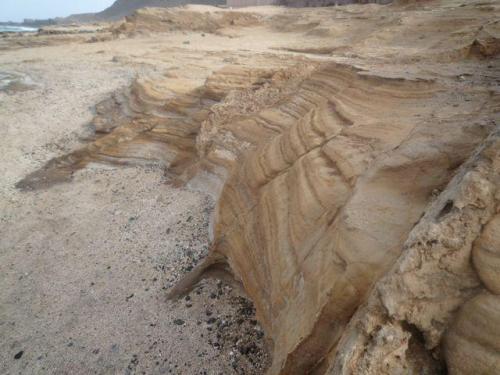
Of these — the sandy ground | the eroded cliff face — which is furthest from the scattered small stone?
the eroded cliff face

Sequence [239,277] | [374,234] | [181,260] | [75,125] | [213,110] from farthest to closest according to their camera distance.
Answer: [75,125], [213,110], [181,260], [239,277], [374,234]

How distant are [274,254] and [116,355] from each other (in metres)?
1.84

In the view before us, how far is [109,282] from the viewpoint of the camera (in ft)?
13.1

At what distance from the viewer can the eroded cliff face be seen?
140cm

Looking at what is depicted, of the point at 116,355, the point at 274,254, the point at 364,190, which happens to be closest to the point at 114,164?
the point at 116,355

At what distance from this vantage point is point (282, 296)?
2531 mm

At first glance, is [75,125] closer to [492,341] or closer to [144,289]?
[144,289]

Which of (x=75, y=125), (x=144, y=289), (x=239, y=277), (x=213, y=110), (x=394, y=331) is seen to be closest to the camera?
(x=394, y=331)

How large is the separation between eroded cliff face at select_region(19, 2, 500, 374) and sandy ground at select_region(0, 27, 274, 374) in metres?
0.34

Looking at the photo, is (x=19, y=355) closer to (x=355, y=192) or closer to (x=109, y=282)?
(x=109, y=282)

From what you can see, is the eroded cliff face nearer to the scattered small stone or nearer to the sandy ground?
the sandy ground

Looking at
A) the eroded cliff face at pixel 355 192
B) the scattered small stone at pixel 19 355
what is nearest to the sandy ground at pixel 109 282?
the scattered small stone at pixel 19 355

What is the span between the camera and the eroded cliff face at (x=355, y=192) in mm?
1401

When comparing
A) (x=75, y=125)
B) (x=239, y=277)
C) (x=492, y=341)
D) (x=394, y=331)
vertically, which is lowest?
(x=75, y=125)
